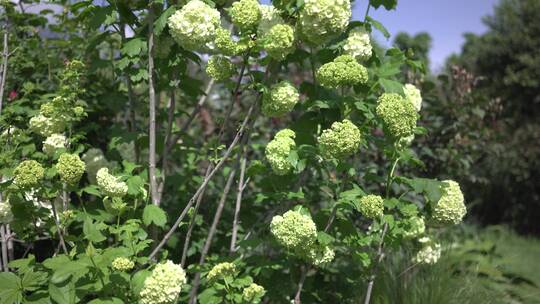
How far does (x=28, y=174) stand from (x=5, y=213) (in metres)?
0.47

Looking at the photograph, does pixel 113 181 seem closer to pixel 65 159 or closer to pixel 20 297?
pixel 65 159

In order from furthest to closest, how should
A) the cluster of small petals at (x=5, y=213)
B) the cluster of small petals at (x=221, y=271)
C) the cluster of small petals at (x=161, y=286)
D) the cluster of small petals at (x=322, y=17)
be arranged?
the cluster of small petals at (x=5, y=213) → the cluster of small petals at (x=221, y=271) → the cluster of small petals at (x=322, y=17) → the cluster of small petals at (x=161, y=286)

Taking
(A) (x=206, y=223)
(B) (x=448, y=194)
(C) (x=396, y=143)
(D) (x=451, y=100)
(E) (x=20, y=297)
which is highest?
(D) (x=451, y=100)

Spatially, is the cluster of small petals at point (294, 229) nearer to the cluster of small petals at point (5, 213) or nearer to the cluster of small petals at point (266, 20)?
the cluster of small petals at point (266, 20)

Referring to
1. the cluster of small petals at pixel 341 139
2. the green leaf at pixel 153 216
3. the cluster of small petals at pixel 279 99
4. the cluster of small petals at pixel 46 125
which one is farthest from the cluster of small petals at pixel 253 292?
the cluster of small petals at pixel 46 125

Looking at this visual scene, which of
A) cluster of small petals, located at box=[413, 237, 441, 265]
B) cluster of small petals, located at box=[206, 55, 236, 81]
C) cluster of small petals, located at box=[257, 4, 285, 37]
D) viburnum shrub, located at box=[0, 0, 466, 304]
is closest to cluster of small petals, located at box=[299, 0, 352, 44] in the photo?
viburnum shrub, located at box=[0, 0, 466, 304]

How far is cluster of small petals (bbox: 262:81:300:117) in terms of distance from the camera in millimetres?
2404

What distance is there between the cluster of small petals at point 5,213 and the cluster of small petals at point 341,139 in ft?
5.60

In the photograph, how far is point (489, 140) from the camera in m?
5.42

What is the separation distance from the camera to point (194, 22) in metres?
2.30

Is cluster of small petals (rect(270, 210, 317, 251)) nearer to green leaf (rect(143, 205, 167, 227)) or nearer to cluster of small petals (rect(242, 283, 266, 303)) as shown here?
cluster of small petals (rect(242, 283, 266, 303))

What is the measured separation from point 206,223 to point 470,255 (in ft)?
9.90

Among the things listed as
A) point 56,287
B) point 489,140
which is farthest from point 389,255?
point 56,287

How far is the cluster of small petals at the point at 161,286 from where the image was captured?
6.79 ft
